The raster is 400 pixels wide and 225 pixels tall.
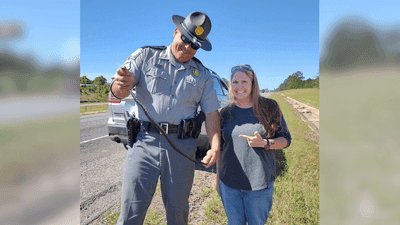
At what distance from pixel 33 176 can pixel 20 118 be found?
23 centimetres

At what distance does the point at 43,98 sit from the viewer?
648mm

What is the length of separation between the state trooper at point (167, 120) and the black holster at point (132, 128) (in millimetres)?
36

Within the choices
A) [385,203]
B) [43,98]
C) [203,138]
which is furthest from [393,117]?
[203,138]

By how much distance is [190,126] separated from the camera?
1.61m

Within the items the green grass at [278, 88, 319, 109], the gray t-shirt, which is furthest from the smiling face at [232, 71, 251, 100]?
the green grass at [278, 88, 319, 109]

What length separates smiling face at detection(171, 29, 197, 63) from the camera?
152 centimetres

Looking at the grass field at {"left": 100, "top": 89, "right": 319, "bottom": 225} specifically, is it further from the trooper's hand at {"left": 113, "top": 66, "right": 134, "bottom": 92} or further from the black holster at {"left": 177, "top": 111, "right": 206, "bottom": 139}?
the trooper's hand at {"left": 113, "top": 66, "right": 134, "bottom": 92}

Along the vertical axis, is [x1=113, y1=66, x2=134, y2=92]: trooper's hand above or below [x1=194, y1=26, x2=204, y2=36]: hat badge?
below

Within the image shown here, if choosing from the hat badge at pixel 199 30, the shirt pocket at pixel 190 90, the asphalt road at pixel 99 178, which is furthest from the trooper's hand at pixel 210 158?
the asphalt road at pixel 99 178

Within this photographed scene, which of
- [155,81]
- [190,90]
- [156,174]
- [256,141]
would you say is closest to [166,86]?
[155,81]

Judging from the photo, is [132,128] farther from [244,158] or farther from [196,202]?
[196,202]

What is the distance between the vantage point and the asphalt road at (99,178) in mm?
2494

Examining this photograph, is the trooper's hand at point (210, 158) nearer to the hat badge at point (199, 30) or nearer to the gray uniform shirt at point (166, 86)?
the gray uniform shirt at point (166, 86)

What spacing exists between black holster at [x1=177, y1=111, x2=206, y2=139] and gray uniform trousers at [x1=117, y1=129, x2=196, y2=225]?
0.06m
